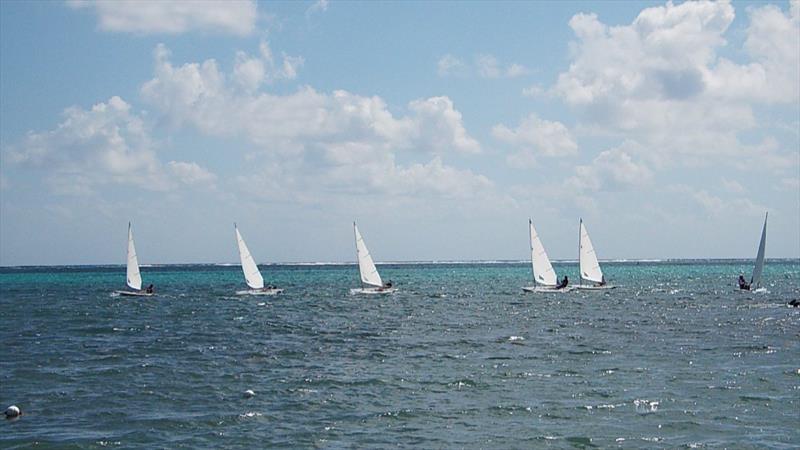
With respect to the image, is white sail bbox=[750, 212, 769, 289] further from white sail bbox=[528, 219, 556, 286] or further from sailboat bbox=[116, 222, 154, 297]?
sailboat bbox=[116, 222, 154, 297]

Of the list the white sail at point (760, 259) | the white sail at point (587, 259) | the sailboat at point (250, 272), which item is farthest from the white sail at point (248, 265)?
the white sail at point (760, 259)

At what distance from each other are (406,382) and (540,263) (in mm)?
58663

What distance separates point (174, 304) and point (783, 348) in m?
55.8

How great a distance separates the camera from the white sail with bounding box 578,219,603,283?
87.1 m

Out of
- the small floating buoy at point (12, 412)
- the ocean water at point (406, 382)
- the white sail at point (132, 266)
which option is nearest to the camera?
the ocean water at point (406, 382)

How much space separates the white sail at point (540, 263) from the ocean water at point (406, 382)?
92.7ft

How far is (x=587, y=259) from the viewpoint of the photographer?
3543 inches

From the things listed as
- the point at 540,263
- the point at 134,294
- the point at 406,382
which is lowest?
the point at 406,382

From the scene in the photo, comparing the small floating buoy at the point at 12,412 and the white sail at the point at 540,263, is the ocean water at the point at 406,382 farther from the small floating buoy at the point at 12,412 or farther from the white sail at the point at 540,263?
the white sail at the point at 540,263

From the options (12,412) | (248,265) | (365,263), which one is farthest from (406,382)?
(248,265)

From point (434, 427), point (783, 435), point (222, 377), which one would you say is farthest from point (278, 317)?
point (783, 435)

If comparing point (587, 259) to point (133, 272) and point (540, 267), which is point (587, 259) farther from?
point (133, 272)

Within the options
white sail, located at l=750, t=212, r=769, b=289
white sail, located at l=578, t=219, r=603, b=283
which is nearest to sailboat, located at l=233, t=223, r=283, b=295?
A: white sail, located at l=578, t=219, r=603, b=283

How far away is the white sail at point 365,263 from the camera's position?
85.4m
